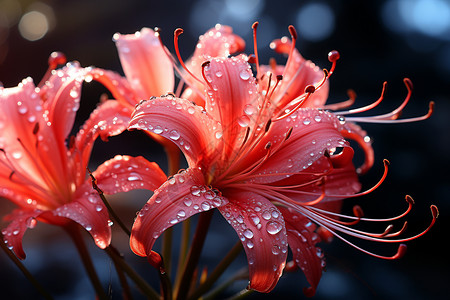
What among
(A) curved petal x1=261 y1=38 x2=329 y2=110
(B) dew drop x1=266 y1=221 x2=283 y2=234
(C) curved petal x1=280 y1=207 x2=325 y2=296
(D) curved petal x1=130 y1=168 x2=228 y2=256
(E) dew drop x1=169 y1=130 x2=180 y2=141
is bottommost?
(C) curved petal x1=280 y1=207 x2=325 y2=296

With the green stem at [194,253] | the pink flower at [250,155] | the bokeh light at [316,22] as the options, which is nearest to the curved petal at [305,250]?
the pink flower at [250,155]

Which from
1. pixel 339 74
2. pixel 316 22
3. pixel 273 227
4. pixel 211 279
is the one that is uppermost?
pixel 273 227

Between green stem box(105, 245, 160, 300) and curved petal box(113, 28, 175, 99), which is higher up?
curved petal box(113, 28, 175, 99)

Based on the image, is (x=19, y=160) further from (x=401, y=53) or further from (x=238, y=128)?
(x=401, y=53)

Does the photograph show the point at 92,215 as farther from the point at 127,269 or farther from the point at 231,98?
the point at 231,98

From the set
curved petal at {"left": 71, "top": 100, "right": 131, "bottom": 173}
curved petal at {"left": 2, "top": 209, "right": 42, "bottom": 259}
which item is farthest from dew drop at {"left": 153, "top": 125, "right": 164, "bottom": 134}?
curved petal at {"left": 2, "top": 209, "right": 42, "bottom": 259}

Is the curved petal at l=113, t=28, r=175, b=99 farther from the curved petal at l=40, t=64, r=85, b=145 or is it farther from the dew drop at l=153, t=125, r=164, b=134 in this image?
the dew drop at l=153, t=125, r=164, b=134

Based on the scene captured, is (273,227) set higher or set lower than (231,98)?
lower

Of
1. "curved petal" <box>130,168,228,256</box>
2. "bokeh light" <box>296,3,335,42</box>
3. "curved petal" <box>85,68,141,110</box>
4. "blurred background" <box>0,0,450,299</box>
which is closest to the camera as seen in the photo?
"curved petal" <box>130,168,228,256</box>

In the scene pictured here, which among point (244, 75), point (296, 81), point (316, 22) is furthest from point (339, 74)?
point (244, 75)
